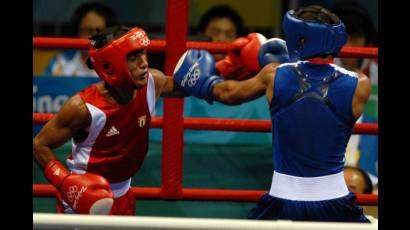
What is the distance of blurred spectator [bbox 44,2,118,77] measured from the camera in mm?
5465

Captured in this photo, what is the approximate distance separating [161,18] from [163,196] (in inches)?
186

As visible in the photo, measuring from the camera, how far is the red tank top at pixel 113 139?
309 cm

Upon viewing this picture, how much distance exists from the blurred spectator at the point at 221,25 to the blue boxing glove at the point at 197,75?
2.53 metres

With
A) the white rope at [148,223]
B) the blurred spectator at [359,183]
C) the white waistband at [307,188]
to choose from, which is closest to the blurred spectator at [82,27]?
the blurred spectator at [359,183]

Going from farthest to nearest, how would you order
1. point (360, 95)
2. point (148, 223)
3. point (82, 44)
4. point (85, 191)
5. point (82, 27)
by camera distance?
point (82, 27) → point (82, 44) → point (360, 95) → point (85, 191) → point (148, 223)

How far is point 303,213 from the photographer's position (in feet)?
9.54

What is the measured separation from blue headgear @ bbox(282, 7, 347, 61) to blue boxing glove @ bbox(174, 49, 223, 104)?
345mm

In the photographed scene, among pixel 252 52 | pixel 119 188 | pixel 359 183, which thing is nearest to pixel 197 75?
pixel 252 52

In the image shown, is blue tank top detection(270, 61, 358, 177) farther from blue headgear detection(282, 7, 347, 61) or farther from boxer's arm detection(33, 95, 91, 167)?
boxer's arm detection(33, 95, 91, 167)

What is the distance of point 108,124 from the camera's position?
3109mm

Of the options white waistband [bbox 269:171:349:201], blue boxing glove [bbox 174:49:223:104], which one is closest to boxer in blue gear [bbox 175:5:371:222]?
white waistband [bbox 269:171:349:201]

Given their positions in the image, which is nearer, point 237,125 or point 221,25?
point 237,125

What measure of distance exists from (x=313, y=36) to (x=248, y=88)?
30cm

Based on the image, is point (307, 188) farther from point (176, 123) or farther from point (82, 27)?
point (82, 27)
